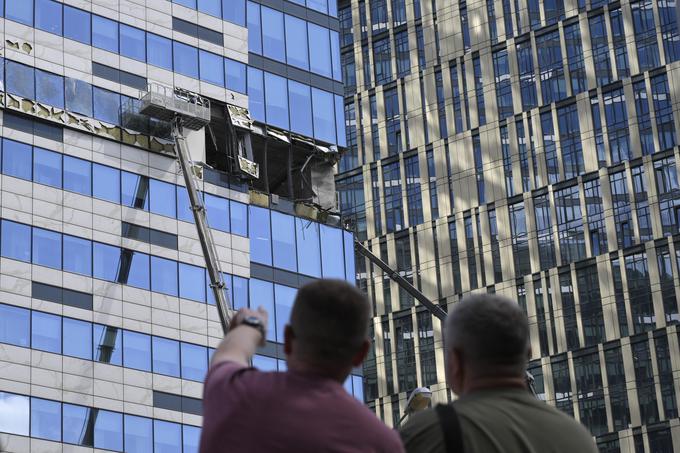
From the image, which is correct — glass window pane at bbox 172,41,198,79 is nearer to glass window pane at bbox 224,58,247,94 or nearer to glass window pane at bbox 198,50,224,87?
glass window pane at bbox 198,50,224,87

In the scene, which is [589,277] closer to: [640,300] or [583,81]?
[640,300]

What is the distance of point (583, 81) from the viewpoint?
99.1 metres

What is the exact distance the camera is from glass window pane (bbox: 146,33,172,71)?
5647cm

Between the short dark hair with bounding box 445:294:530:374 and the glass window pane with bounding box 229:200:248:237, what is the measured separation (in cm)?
4906

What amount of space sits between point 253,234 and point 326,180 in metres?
6.28

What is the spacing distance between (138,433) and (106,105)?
11.9m

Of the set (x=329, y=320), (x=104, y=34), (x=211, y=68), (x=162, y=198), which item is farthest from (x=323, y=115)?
(x=329, y=320)


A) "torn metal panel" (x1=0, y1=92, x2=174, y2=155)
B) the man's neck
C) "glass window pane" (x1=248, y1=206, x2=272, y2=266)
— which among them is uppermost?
"torn metal panel" (x1=0, y1=92, x2=174, y2=155)

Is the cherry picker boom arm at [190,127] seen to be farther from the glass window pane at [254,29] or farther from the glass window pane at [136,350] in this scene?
the glass window pane at [254,29]

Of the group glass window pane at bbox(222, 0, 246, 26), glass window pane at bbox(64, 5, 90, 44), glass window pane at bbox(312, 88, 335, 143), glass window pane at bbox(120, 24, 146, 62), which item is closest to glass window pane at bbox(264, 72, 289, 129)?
glass window pane at bbox(312, 88, 335, 143)

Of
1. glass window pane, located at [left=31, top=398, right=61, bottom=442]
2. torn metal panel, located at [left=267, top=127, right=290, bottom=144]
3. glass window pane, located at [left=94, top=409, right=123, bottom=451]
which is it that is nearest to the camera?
glass window pane, located at [left=31, top=398, right=61, bottom=442]

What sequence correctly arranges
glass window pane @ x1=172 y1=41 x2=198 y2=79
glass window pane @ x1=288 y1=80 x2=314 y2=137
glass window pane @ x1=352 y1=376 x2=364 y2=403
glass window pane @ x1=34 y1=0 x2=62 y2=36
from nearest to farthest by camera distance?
glass window pane @ x1=34 y1=0 x2=62 y2=36 < glass window pane @ x1=172 y1=41 x2=198 y2=79 < glass window pane @ x1=352 y1=376 x2=364 y2=403 < glass window pane @ x1=288 y1=80 x2=314 y2=137

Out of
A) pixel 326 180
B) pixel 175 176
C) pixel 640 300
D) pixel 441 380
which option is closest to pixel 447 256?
pixel 441 380

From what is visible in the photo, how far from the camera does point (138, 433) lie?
4959 cm
